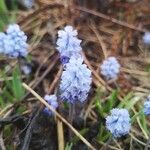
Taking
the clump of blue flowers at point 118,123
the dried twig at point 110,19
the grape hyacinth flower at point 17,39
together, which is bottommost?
the clump of blue flowers at point 118,123

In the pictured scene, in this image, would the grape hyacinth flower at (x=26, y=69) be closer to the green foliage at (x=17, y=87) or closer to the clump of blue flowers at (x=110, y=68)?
the green foliage at (x=17, y=87)

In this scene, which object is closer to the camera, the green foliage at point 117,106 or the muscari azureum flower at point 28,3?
the green foliage at point 117,106

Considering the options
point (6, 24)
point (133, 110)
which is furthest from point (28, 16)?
point (133, 110)

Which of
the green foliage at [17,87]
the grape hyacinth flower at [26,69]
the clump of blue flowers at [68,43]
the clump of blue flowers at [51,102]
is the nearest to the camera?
the clump of blue flowers at [68,43]

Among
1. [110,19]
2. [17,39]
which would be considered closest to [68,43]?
[17,39]

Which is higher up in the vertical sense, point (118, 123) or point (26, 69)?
point (26, 69)

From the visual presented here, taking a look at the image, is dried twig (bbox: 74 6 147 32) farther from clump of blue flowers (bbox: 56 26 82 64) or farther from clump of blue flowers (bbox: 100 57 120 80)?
clump of blue flowers (bbox: 56 26 82 64)

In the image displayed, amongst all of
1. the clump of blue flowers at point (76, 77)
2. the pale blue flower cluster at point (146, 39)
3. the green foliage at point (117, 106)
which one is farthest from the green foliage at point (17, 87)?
the pale blue flower cluster at point (146, 39)

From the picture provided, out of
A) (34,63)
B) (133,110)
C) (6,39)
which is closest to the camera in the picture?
(6,39)

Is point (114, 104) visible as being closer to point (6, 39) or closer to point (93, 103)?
point (93, 103)

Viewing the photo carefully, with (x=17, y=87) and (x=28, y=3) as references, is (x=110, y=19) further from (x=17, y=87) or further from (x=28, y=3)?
(x=17, y=87)

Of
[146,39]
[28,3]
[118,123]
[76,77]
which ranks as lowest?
[118,123]
